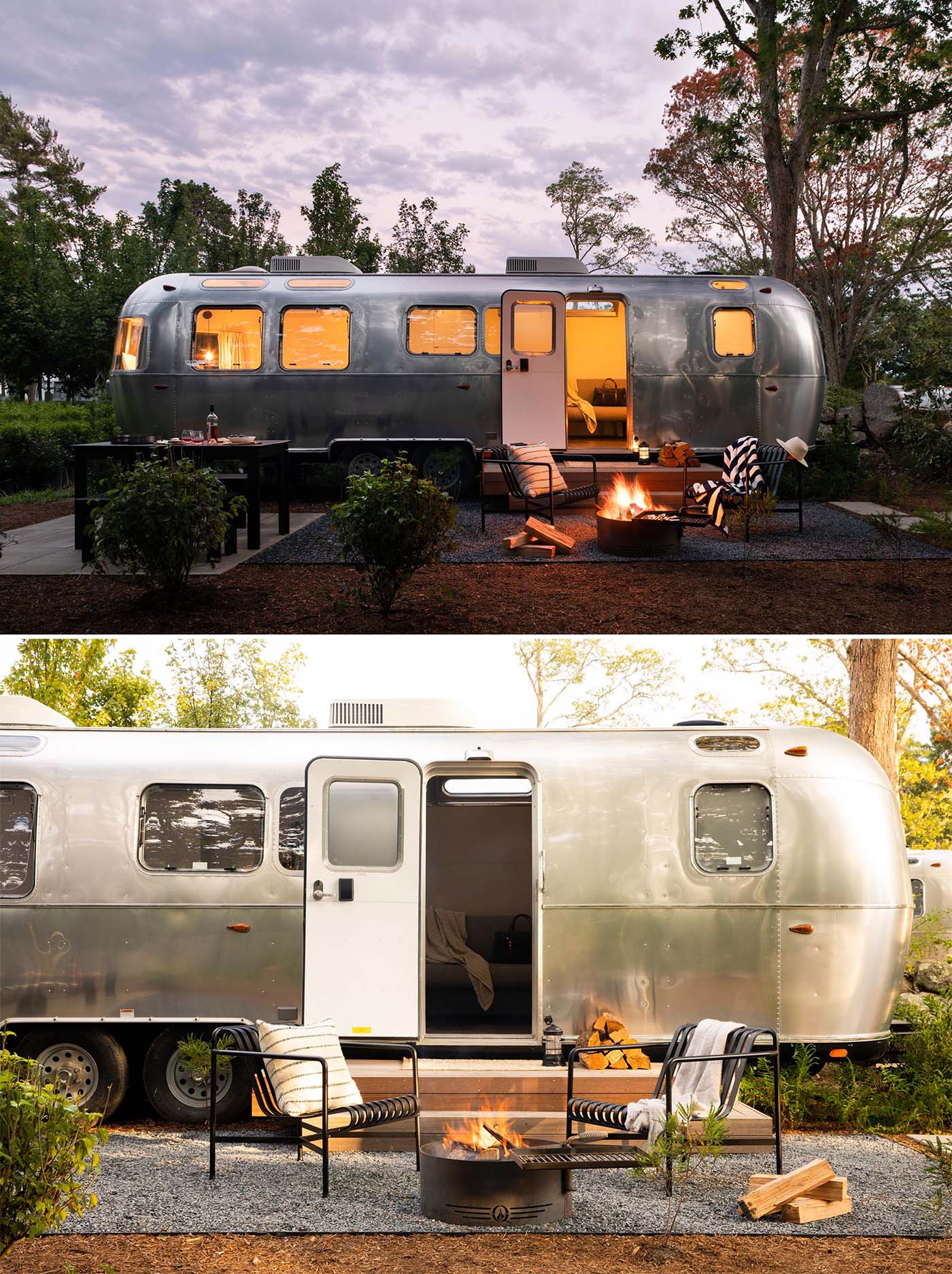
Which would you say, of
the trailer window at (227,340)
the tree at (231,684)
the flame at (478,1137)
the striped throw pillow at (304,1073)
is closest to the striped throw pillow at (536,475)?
the trailer window at (227,340)

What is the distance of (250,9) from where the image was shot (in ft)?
40.0

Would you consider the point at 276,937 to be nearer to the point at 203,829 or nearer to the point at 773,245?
the point at 203,829

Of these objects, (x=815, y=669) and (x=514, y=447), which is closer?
(x=514, y=447)

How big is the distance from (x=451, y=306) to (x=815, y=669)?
850 centimetres

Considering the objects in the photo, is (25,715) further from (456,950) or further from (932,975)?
(932,975)

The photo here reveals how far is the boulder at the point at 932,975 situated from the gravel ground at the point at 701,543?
3.06 metres

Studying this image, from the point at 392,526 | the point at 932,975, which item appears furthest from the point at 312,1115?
the point at 932,975

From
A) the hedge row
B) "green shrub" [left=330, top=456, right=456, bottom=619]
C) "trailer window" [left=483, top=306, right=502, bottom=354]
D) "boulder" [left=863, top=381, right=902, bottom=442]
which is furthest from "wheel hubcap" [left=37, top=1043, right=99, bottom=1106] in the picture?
"boulder" [left=863, top=381, right=902, bottom=442]

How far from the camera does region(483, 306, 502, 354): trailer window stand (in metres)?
12.4

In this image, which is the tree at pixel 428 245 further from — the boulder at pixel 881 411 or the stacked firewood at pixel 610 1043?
the stacked firewood at pixel 610 1043

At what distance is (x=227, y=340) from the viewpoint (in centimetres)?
1255

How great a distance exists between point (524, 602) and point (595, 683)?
12.0m

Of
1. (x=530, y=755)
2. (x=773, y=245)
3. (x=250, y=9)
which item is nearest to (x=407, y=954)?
(x=530, y=755)

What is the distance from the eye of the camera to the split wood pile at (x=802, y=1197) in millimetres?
4691
